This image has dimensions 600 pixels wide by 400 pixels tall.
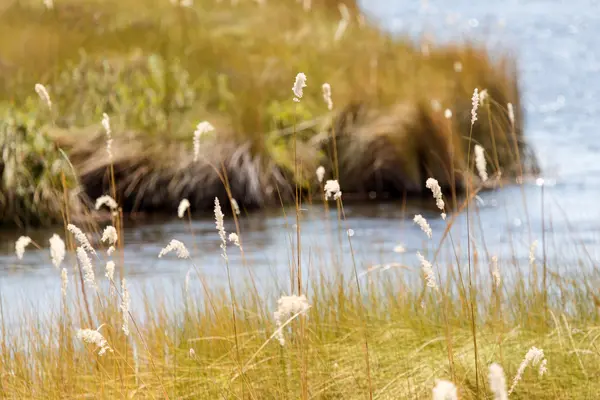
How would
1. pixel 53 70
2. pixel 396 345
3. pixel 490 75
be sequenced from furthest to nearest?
pixel 490 75 → pixel 53 70 → pixel 396 345

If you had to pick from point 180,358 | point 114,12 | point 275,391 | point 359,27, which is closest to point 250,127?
point 114,12

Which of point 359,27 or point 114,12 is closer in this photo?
point 114,12

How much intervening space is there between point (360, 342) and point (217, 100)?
21.4 ft

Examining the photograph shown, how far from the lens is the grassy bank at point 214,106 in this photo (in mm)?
7465

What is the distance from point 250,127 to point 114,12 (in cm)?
357

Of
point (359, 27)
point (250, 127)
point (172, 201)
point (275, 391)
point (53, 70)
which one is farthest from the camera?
point (359, 27)

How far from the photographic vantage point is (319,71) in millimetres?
10055

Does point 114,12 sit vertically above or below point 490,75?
above

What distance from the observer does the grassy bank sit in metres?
7.46

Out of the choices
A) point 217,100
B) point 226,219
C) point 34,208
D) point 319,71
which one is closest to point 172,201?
point 226,219

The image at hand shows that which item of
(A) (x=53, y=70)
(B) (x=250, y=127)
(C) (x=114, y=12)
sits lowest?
(B) (x=250, y=127)

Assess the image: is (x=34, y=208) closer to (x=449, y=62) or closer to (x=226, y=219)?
(x=226, y=219)

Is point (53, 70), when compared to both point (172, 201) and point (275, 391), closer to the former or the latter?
point (172, 201)

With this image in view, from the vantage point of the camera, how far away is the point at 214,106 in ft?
30.1
